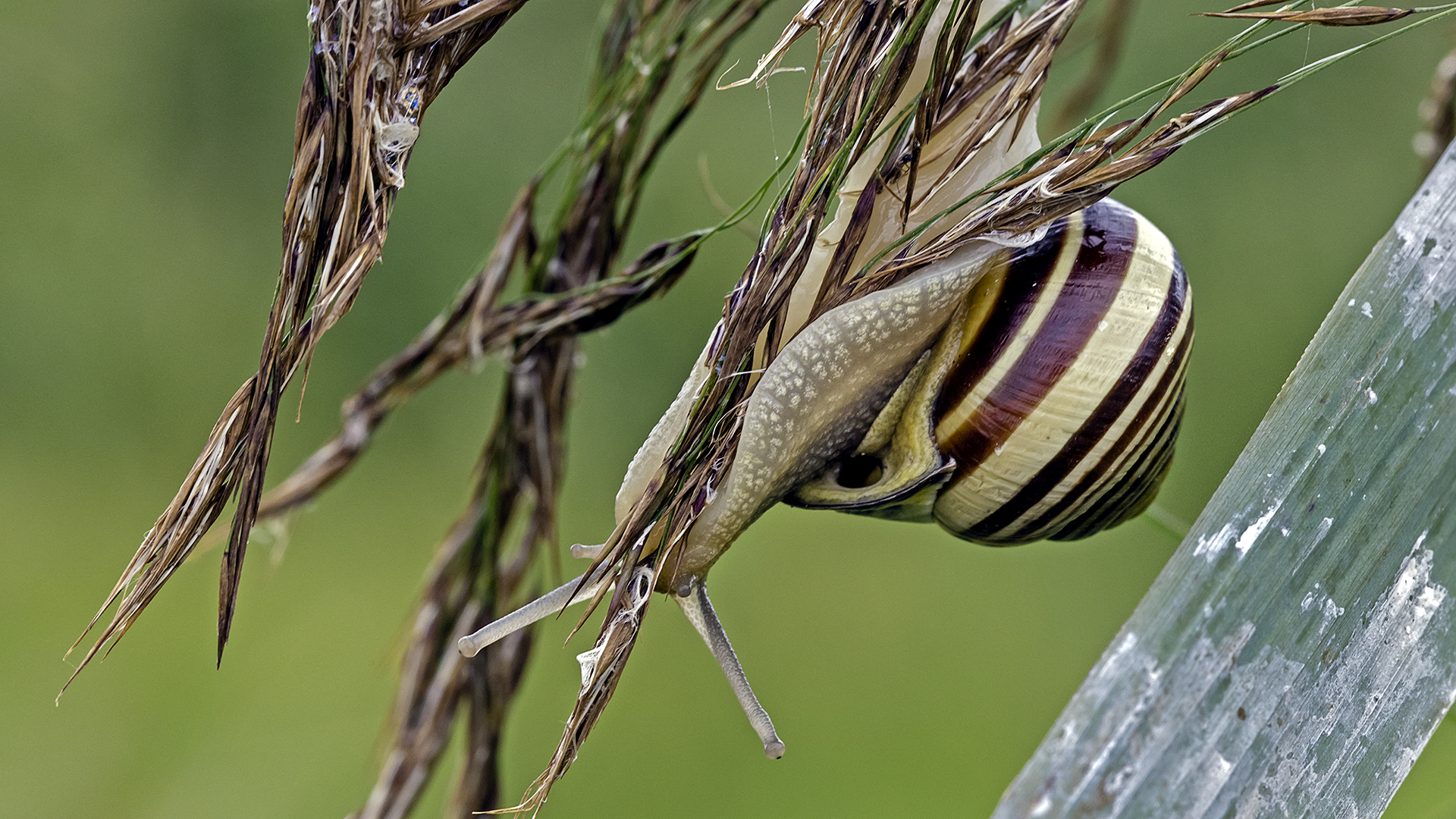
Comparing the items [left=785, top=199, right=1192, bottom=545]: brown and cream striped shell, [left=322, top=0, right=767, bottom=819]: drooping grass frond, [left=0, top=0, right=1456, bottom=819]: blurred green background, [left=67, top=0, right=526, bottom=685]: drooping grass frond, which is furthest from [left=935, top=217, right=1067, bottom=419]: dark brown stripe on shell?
[left=0, top=0, right=1456, bottom=819]: blurred green background

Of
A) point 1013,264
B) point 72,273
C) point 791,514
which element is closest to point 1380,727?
point 1013,264

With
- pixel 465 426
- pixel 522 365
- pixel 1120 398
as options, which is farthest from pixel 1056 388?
pixel 465 426

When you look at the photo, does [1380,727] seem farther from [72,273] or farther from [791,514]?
[72,273]

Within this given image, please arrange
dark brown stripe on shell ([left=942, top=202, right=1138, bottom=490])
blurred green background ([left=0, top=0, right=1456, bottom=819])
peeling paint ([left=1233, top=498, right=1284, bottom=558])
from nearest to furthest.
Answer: peeling paint ([left=1233, top=498, right=1284, bottom=558]), dark brown stripe on shell ([left=942, top=202, right=1138, bottom=490]), blurred green background ([left=0, top=0, right=1456, bottom=819])

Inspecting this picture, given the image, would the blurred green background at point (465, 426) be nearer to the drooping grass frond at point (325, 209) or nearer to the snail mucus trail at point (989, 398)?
the snail mucus trail at point (989, 398)

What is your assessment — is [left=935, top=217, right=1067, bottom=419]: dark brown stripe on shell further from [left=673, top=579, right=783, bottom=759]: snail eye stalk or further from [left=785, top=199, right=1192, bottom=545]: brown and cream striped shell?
[left=673, top=579, right=783, bottom=759]: snail eye stalk

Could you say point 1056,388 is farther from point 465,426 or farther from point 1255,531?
point 465,426
